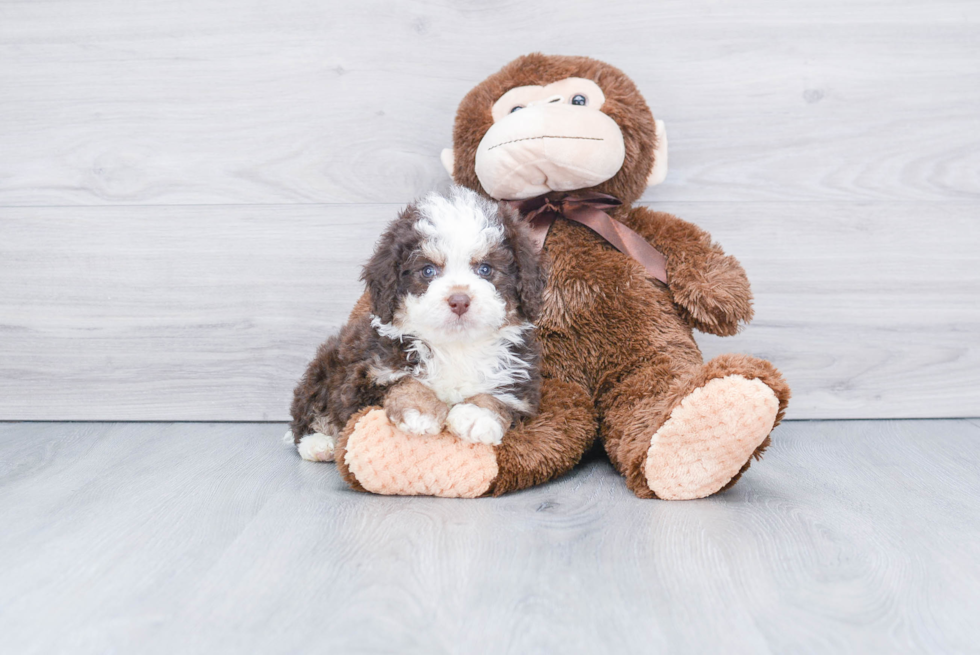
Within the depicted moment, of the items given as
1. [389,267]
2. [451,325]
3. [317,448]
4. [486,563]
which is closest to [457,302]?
[451,325]

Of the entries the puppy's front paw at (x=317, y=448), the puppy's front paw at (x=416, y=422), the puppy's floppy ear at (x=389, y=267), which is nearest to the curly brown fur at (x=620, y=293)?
the puppy's front paw at (x=416, y=422)

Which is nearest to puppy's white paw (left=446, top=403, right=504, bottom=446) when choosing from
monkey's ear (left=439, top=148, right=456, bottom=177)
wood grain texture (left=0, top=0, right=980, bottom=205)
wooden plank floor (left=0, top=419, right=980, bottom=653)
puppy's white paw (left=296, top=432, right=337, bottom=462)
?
wooden plank floor (left=0, top=419, right=980, bottom=653)

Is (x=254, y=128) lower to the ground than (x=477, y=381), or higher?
higher

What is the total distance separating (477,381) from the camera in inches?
56.1

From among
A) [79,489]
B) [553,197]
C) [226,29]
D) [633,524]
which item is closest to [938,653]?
[633,524]

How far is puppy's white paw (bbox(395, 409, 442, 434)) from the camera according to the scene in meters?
1.33

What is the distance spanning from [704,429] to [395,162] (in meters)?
1.11

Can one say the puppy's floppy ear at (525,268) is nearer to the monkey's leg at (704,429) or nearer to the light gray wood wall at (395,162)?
the monkey's leg at (704,429)

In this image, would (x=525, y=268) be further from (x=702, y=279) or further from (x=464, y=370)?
(x=702, y=279)

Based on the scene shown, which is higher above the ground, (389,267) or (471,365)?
(389,267)

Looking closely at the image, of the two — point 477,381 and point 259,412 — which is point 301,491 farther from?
point 259,412

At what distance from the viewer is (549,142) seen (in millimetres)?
1541

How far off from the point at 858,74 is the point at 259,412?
6.02ft

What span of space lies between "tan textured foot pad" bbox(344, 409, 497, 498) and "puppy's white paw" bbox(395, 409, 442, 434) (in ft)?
0.12
